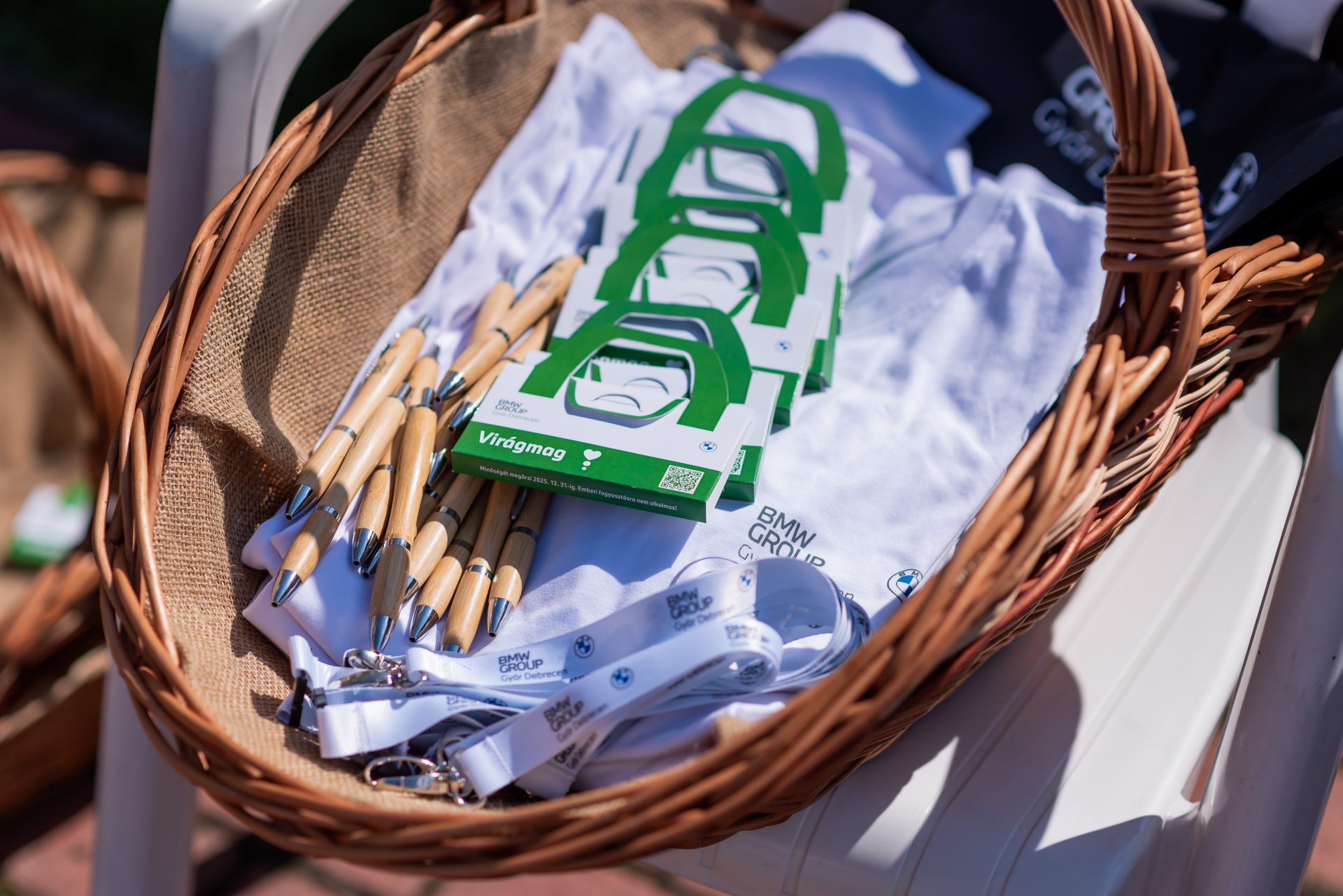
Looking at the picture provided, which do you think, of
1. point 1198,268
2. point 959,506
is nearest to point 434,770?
point 959,506

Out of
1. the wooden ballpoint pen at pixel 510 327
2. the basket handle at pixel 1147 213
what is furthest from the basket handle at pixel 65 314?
the basket handle at pixel 1147 213

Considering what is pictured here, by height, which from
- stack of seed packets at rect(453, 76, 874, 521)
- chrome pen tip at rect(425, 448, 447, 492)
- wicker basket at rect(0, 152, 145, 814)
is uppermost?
stack of seed packets at rect(453, 76, 874, 521)

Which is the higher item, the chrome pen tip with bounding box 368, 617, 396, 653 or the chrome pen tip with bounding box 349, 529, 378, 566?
the chrome pen tip with bounding box 349, 529, 378, 566

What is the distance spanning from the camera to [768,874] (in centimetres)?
56

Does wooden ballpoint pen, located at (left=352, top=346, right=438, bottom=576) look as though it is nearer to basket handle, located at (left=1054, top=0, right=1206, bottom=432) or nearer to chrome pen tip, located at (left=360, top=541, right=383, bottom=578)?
chrome pen tip, located at (left=360, top=541, right=383, bottom=578)

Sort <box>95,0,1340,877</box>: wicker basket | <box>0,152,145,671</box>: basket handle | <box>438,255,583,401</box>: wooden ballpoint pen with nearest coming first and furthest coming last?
<box>95,0,1340,877</box>: wicker basket
<box>438,255,583,401</box>: wooden ballpoint pen
<box>0,152,145,671</box>: basket handle

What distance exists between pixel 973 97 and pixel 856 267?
0.80 feet

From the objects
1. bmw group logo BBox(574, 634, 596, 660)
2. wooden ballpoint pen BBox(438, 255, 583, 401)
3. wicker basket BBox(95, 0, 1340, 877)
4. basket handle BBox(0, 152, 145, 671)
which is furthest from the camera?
basket handle BBox(0, 152, 145, 671)

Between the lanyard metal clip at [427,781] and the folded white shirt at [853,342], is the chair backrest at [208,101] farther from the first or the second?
the lanyard metal clip at [427,781]

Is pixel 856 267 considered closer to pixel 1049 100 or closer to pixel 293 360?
pixel 1049 100

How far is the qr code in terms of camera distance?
56cm

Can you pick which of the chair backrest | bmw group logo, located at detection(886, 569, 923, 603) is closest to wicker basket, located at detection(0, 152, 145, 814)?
the chair backrest

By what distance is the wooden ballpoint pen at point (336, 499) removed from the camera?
557mm

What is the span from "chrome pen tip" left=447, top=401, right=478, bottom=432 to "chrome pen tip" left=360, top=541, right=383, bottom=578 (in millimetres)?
83
